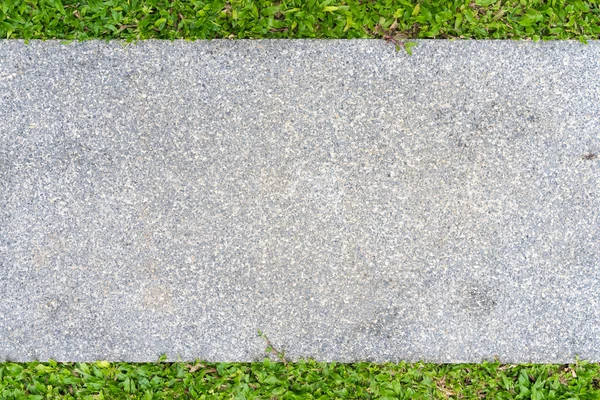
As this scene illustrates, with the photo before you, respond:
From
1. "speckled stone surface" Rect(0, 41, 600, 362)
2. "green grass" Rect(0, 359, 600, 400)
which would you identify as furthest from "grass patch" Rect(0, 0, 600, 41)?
"green grass" Rect(0, 359, 600, 400)

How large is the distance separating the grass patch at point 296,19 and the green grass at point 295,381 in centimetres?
168

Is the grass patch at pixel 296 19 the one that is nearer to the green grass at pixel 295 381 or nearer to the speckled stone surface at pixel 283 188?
the speckled stone surface at pixel 283 188

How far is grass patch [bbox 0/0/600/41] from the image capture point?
235 centimetres

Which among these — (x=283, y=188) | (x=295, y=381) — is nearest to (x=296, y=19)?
(x=283, y=188)

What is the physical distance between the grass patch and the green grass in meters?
1.68

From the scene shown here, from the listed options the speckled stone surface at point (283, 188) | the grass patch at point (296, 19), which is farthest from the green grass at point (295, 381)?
the grass patch at point (296, 19)

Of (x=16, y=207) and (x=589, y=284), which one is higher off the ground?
(x=16, y=207)

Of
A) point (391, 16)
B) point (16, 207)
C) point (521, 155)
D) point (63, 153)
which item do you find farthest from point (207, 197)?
point (521, 155)

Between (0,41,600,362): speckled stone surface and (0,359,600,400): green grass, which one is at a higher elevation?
(0,41,600,362): speckled stone surface

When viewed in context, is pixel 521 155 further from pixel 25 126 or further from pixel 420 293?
pixel 25 126

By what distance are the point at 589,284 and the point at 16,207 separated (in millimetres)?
2931

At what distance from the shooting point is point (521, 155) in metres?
2.36

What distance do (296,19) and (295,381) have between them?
6.02 feet

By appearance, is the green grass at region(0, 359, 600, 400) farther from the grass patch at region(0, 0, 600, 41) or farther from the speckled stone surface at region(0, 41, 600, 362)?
the grass patch at region(0, 0, 600, 41)
